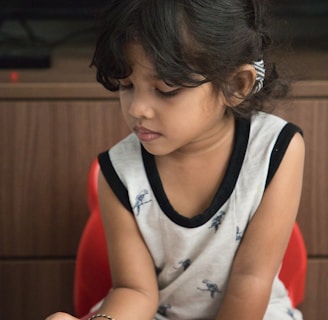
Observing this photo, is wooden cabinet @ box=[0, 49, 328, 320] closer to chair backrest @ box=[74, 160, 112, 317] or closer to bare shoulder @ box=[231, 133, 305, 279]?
chair backrest @ box=[74, 160, 112, 317]

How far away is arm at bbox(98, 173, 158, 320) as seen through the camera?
3.53 feet

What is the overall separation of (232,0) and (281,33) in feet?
1.19

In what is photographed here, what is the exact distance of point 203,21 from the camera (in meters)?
0.96

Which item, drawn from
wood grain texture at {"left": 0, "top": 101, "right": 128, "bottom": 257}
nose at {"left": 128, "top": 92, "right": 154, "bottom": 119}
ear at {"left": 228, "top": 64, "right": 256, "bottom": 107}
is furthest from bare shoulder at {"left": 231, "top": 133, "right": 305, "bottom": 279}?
wood grain texture at {"left": 0, "top": 101, "right": 128, "bottom": 257}

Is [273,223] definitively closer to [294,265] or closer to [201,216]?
[201,216]

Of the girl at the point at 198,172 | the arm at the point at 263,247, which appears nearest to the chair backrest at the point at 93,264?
the girl at the point at 198,172

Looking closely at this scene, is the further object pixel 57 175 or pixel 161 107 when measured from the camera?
pixel 57 175

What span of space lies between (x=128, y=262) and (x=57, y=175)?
0.45 m

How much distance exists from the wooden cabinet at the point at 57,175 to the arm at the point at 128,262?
0.37m

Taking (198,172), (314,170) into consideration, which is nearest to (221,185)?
(198,172)

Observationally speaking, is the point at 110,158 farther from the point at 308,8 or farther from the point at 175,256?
the point at 308,8

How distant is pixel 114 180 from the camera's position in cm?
112

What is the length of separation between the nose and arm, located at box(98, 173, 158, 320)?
18 cm

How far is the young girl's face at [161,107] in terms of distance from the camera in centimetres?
96
